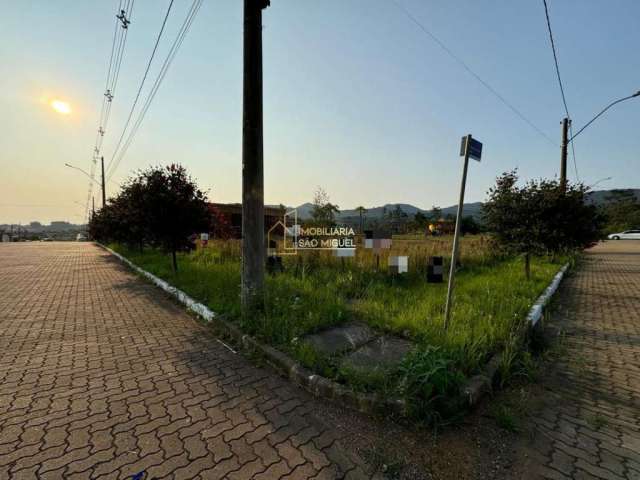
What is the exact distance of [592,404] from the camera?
2.62 meters

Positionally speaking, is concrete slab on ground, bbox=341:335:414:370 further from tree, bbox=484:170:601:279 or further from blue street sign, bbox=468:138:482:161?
tree, bbox=484:170:601:279

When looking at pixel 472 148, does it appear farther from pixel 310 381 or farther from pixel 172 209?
pixel 172 209

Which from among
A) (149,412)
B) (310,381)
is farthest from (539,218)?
(149,412)

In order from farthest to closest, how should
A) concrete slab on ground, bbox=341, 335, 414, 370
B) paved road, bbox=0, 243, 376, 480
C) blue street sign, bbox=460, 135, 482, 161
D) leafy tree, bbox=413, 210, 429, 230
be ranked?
leafy tree, bbox=413, 210, 429, 230, blue street sign, bbox=460, 135, 482, 161, concrete slab on ground, bbox=341, 335, 414, 370, paved road, bbox=0, 243, 376, 480

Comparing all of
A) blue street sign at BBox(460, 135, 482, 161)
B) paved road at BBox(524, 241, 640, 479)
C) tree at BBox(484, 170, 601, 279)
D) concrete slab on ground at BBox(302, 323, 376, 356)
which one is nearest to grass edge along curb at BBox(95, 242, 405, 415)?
concrete slab on ground at BBox(302, 323, 376, 356)

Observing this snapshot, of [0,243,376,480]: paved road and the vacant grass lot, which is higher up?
the vacant grass lot

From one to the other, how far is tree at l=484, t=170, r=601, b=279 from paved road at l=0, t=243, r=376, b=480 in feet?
23.8

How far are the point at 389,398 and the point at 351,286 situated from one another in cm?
379

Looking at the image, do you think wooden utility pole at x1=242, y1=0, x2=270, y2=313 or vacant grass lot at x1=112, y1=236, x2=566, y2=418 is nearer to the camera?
vacant grass lot at x1=112, y1=236, x2=566, y2=418

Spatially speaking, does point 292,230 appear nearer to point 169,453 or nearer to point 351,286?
point 351,286

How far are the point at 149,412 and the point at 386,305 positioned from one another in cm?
359

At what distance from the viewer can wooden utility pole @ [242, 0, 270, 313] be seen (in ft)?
14.4

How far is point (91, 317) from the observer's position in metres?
5.04

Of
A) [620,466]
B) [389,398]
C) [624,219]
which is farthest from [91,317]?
[624,219]
